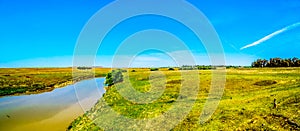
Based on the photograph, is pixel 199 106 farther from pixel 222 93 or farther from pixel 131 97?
pixel 131 97

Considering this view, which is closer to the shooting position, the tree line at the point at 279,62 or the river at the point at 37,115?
the river at the point at 37,115

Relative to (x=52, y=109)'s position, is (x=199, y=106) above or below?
above

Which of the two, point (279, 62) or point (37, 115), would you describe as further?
point (279, 62)

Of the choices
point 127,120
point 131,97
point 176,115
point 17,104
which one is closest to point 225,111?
point 176,115

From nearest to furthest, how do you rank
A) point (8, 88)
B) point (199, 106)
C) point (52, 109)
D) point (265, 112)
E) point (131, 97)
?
point (265, 112) → point (199, 106) → point (131, 97) → point (52, 109) → point (8, 88)

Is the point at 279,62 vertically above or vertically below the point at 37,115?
above

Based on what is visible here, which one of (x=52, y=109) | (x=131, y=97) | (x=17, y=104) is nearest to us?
(x=131, y=97)

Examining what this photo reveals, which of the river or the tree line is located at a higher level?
the tree line

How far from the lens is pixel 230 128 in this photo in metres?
14.1

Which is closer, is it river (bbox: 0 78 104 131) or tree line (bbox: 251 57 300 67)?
river (bbox: 0 78 104 131)

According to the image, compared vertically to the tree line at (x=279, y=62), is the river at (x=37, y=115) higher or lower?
lower

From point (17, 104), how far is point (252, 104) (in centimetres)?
3574

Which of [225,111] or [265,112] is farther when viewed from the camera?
[225,111]

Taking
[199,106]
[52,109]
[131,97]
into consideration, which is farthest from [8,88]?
[199,106]
